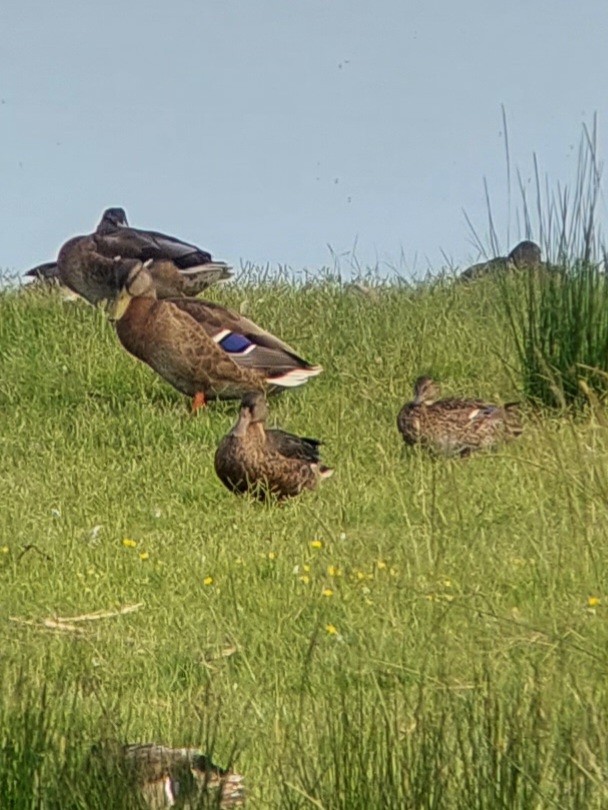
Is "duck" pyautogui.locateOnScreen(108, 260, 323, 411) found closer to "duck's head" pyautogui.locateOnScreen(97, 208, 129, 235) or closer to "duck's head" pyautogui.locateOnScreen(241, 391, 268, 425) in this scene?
"duck's head" pyautogui.locateOnScreen(241, 391, 268, 425)

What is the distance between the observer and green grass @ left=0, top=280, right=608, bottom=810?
12.6 feet

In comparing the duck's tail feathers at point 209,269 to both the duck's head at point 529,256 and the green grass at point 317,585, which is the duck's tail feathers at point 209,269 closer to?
the green grass at point 317,585

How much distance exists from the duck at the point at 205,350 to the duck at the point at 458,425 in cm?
153

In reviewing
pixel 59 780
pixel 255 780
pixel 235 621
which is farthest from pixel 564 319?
pixel 59 780

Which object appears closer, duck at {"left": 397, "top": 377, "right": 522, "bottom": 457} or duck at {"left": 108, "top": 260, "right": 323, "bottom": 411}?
duck at {"left": 397, "top": 377, "right": 522, "bottom": 457}

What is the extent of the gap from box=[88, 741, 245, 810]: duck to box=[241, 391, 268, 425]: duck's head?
4.89 m

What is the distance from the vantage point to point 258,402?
29.9 feet

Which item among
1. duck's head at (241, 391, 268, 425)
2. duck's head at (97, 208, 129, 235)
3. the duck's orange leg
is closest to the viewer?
→ duck's head at (241, 391, 268, 425)

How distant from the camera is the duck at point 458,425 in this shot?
959 cm

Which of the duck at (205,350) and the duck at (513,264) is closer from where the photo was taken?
the duck at (205,350)

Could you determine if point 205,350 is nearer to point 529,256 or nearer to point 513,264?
point 529,256

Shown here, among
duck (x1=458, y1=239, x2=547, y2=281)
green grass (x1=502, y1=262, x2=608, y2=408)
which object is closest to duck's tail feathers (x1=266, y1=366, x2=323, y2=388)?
green grass (x1=502, y1=262, x2=608, y2=408)

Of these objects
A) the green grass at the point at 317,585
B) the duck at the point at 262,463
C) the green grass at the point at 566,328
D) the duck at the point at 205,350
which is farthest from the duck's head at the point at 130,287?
the duck at the point at 262,463

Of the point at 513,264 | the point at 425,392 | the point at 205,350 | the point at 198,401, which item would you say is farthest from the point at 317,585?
the point at 513,264
